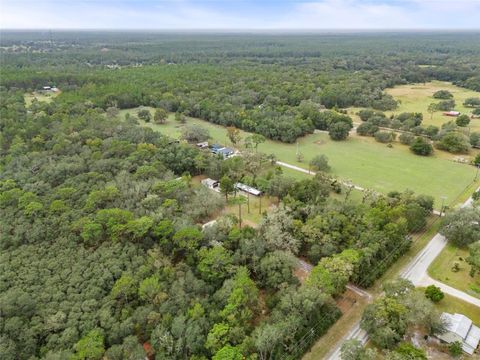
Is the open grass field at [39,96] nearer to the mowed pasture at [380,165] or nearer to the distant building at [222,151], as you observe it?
the mowed pasture at [380,165]

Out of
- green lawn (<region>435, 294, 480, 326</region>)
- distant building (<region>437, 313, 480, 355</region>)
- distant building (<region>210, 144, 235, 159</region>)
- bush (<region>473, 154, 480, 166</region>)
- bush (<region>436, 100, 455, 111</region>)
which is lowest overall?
green lawn (<region>435, 294, 480, 326</region>)

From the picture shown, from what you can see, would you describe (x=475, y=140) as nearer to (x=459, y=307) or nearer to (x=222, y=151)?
(x=459, y=307)

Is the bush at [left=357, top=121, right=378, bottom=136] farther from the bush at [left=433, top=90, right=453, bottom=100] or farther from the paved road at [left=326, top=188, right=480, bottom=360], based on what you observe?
the bush at [left=433, top=90, right=453, bottom=100]

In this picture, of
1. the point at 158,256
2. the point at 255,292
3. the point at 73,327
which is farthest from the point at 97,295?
the point at 255,292

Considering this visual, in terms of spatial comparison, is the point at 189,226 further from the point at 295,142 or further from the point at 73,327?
the point at 295,142

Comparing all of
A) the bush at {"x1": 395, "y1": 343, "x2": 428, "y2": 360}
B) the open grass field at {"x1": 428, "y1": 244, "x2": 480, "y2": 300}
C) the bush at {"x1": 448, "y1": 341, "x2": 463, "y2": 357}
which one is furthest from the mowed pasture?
the bush at {"x1": 395, "y1": 343, "x2": 428, "y2": 360}
